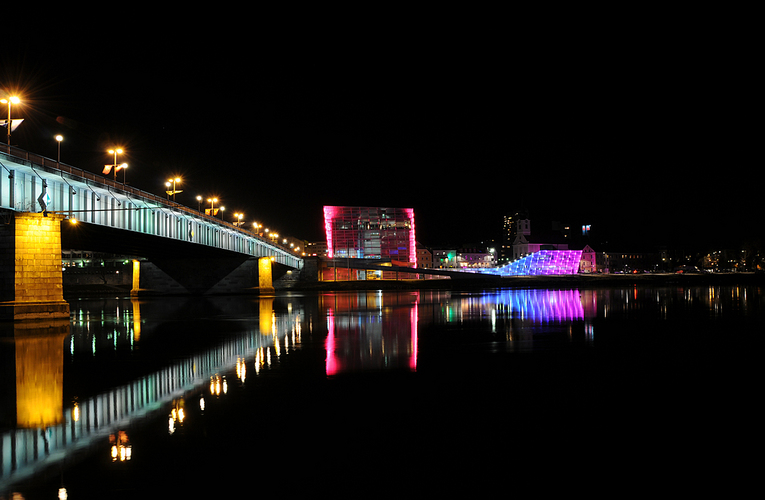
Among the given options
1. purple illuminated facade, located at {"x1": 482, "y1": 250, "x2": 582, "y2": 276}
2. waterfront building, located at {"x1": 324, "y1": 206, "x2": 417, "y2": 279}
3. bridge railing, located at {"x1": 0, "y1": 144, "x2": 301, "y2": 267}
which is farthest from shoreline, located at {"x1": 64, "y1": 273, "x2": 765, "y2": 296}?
bridge railing, located at {"x1": 0, "y1": 144, "x2": 301, "y2": 267}

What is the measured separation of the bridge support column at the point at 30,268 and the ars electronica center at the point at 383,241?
129 meters

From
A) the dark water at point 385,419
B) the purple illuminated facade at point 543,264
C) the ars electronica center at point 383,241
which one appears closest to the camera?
the dark water at point 385,419

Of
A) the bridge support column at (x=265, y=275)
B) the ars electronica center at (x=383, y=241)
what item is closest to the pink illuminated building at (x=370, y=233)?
the ars electronica center at (x=383, y=241)

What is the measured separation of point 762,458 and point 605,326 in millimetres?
20667

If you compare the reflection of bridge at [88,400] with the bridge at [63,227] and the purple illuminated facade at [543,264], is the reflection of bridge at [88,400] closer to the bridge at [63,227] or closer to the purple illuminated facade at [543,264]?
the bridge at [63,227]

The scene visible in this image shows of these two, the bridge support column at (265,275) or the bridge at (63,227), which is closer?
the bridge at (63,227)

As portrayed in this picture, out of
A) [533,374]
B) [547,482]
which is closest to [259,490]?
[547,482]

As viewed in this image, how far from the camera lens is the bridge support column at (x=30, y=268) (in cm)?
3438

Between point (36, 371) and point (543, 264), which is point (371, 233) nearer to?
point (543, 264)

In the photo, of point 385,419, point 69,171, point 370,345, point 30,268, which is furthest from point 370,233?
point 385,419

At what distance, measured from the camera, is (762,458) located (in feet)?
27.1

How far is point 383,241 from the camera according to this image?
175 meters

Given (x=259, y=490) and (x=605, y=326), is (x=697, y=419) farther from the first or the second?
(x=605, y=326)

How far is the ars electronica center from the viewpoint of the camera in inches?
6496
